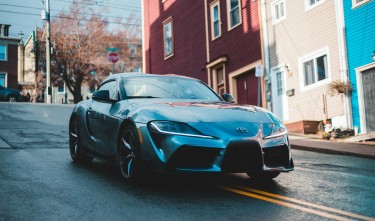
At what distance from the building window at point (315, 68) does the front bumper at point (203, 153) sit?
1197 centimetres

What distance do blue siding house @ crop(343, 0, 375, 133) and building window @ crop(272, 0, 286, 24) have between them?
12.2 feet

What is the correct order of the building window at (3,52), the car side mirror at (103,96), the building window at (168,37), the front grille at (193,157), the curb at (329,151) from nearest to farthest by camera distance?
the front grille at (193,157)
the car side mirror at (103,96)
the curb at (329,151)
the building window at (168,37)
the building window at (3,52)

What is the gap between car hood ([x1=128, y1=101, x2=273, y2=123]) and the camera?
563cm

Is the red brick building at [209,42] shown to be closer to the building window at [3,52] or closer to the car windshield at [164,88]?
the car windshield at [164,88]

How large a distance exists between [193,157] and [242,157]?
1.83 ft

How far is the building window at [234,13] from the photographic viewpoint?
21734 mm

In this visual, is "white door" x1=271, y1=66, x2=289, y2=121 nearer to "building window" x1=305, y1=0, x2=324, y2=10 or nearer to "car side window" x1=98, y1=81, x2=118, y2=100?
"building window" x1=305, y1=0, x2=324, y2=10

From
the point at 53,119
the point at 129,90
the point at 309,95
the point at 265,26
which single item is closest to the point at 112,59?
the point at 53,119

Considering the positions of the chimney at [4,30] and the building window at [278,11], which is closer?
the building window at [278,11]

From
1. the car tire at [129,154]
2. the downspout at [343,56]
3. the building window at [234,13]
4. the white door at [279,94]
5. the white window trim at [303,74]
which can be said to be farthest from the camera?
the building window at [234,13]

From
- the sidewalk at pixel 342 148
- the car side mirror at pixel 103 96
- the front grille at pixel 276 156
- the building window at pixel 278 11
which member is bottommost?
the sidewalk at pixel 342 148

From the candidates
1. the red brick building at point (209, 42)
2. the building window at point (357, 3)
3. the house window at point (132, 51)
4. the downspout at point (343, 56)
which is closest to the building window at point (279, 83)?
the red brick building at point (209, 42)

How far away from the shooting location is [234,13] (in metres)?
22.1

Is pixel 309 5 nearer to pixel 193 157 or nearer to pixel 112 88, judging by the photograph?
pixel 112 88
